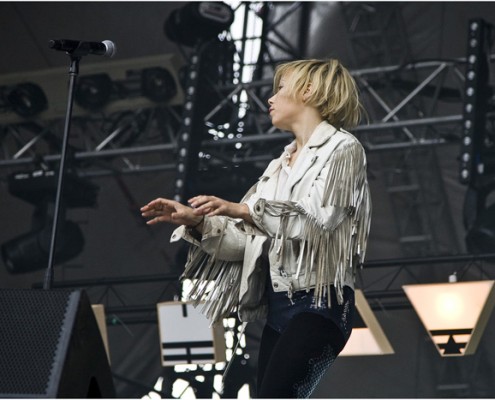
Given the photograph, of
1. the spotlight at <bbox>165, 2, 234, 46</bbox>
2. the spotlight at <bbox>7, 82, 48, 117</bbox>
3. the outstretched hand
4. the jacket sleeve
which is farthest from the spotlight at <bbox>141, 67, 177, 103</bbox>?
the outstretched hand

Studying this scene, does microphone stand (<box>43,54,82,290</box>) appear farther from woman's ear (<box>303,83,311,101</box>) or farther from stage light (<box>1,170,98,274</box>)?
stage light (<box>1,170,98,274</box>)

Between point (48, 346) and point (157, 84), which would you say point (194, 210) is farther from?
point (157, 84)

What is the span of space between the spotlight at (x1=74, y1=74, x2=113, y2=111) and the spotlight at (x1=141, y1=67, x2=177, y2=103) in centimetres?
24

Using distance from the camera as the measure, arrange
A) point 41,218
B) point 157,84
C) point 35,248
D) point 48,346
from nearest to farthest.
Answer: point 48,346 → point 157,84 → point 35,248 → point 41,218

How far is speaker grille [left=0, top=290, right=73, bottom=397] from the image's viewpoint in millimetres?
1625

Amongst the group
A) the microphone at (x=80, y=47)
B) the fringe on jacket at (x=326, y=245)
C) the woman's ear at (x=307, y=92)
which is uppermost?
the microphone at (x=80, y=47)

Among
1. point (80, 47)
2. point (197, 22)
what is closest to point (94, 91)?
point (197, 22)

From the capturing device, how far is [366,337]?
5.64 meters

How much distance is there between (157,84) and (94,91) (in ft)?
1.31

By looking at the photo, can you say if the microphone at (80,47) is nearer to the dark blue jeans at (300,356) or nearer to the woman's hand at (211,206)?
the woman's hand at (211,206)

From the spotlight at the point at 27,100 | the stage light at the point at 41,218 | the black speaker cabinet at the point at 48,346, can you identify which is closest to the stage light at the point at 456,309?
the stage light at the point at 41,218

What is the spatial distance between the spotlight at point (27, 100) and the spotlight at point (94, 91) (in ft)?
0.78

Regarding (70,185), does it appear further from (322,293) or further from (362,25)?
(322,293)

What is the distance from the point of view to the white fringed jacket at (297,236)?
1.84 m
